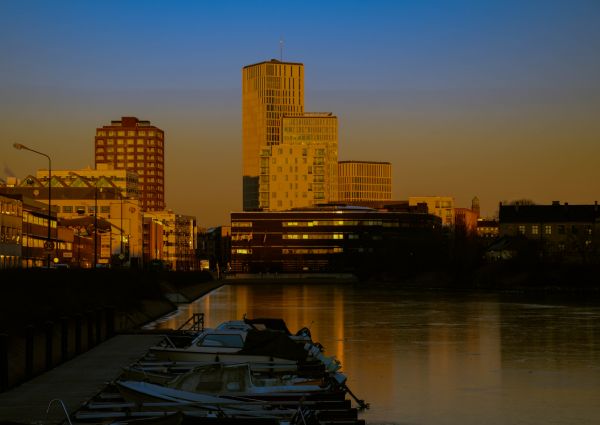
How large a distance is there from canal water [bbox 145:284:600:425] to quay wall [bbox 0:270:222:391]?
4.64 metres

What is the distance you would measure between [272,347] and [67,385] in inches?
322

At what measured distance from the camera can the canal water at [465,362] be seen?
34656mm

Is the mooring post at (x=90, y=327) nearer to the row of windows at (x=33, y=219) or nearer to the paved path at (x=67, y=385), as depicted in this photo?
the paved path at (x=67, y=385)

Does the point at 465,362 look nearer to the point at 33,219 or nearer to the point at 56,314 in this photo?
the point at 56,314

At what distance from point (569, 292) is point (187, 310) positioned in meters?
76.1

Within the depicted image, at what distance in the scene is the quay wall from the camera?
39188 mm

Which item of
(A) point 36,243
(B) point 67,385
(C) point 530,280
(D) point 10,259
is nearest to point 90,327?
(B) point 67,385

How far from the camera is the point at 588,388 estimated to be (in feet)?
131

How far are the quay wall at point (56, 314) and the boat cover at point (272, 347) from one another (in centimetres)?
797

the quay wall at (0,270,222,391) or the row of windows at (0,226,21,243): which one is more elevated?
the row of windows at (0,226,21,243)

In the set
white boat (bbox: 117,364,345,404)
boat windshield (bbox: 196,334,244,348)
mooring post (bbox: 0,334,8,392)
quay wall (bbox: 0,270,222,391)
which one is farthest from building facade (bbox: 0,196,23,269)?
white boat (bbox: 117,364,345,404)

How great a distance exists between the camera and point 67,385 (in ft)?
109

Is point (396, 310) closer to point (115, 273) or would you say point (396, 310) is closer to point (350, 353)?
point (115, 273)

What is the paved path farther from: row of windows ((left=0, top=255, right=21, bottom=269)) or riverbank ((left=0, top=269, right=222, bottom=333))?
row of windows ((left=0, top=255, right=21, bottom=269))
